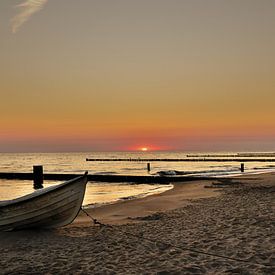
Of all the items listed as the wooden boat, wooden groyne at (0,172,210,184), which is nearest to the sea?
wooden groyne at (0,172,210,184)

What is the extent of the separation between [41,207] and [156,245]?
4348mm

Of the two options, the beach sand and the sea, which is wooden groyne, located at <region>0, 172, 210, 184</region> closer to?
the sea

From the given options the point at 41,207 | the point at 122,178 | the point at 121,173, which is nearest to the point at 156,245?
the point at 41,207

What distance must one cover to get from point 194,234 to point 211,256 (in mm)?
2185

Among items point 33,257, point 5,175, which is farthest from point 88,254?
point 5,175

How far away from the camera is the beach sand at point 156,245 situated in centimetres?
682

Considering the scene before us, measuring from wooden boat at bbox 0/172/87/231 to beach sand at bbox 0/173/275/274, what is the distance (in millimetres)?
349

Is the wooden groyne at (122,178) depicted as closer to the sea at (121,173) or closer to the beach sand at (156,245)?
the sea at (121,173)

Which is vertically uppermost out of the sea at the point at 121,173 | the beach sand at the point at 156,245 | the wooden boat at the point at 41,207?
the wooden boat at the point at 41,207

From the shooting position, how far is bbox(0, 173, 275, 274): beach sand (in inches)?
268

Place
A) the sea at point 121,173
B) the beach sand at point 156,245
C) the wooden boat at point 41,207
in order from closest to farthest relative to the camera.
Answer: the beach sand at point 156,245 → the wooden boat at point 41,207 → the sea at point 121,173

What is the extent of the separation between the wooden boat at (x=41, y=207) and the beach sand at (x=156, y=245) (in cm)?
35

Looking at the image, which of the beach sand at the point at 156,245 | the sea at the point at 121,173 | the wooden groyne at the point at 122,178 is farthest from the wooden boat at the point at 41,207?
the wooden groyne at the point at 122,178

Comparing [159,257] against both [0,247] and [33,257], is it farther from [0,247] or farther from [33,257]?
[0,247]
